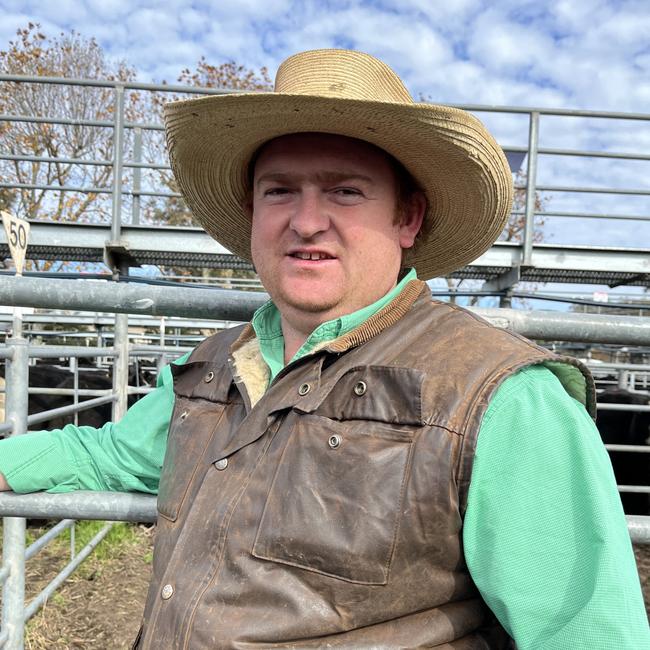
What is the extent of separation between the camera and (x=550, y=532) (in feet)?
3.06

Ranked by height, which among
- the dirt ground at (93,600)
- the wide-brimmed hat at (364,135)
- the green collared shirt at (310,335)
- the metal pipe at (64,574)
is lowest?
the dirt ground at (93,600)

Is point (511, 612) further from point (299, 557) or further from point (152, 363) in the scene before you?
point (152, 363)

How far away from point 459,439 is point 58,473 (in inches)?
40.3

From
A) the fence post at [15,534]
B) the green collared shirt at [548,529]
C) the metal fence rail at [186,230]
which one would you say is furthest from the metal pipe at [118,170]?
the green collared shirt at [548,529]

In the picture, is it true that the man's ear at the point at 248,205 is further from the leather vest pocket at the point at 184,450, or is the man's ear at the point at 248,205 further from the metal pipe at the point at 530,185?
the metal pipe at the point at 530,185

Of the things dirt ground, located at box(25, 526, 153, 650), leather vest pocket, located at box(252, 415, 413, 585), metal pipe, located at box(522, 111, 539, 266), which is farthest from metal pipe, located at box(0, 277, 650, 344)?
metal pipe, located at box(522, 111, 539, 266)

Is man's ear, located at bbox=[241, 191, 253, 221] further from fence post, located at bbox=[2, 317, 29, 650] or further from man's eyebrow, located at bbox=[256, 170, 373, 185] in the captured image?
fence post, located at bbox=[2, 317, 29, 650]

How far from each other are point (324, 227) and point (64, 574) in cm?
A: 350

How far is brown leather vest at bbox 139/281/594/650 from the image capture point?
102 cm

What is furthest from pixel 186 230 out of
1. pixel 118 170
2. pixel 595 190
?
pixel 595 190

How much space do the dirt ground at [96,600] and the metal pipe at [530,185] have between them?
8.73 feet

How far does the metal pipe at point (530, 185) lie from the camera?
510 centimetres

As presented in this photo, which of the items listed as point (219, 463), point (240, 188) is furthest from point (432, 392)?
point (240, 188)

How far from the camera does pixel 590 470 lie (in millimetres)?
935
